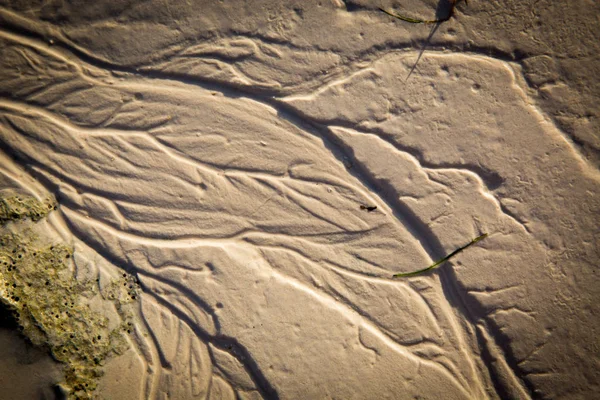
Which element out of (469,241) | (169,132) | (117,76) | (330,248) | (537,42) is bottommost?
(330,248)

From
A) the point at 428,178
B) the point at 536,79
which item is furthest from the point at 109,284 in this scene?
the point at 536,79

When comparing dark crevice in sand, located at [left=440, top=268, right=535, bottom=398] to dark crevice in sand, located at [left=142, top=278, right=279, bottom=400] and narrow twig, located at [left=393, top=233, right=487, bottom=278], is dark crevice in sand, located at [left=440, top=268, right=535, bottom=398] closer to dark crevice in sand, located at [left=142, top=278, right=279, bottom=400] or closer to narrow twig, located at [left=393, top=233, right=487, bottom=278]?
narrow twig, located at [left=393, top=233, right=487, bottom=278]

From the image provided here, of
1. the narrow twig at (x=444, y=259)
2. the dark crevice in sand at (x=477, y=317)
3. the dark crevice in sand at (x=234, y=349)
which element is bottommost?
the dark crevice in sand at (x=234, y=349)

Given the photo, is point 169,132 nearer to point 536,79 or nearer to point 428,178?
point 428,178

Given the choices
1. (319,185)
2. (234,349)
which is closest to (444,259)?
(319,185)

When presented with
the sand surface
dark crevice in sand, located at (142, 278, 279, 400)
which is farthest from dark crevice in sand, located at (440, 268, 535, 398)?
dark crevice in sand, located at (142, 278, 279, 400)

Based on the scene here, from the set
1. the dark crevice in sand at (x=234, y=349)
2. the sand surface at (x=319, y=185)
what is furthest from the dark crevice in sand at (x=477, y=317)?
the dark crevice in sand at (x=234, y=349)

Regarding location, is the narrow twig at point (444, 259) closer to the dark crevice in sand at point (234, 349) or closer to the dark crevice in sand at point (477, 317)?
the dark crevice in sand at point (477, 317)

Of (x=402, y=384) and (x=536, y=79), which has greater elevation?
(x=536, y=79)
